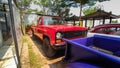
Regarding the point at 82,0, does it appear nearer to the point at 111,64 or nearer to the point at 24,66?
the point at 24,66

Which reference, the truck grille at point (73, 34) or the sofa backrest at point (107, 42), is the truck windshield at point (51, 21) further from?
the sofa backrest at point (107, 42)

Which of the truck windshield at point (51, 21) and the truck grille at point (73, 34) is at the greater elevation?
the truck windshield at point (51, 21)

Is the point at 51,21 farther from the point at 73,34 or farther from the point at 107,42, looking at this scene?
the point at 107,42

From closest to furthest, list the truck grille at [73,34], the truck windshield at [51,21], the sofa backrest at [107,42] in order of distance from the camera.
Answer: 1. the sofa backrest at [107,42]
2. the truck grille at [73,34]
3. the truck windshield at [51,21]

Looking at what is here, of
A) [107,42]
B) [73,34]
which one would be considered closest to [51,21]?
[73,34]

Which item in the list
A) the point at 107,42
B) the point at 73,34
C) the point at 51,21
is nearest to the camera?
the point at 107,42

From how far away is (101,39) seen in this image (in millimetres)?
3361

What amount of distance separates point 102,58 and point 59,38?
288 centimetres

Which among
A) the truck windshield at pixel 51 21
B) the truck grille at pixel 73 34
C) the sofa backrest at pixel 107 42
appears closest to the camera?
the sofa backrest at pixel 107 42

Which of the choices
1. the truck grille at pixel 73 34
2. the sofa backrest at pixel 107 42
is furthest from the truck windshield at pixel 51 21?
the sofa backrest at pixel 107 42

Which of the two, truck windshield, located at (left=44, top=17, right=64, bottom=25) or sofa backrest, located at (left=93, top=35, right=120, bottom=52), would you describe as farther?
truck windshield, located at (left=44, top=17, right=64, bottom=25)

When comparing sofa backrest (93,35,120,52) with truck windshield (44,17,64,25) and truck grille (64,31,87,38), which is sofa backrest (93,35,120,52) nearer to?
truck grille (64,31,87,38)

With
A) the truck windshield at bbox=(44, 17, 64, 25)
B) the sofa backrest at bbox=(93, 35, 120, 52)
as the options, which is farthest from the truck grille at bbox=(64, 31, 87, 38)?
the truck windshield at bbox=(44, 17, 64, 25)

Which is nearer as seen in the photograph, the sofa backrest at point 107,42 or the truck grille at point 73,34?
the sofa backrest at point 107,42
